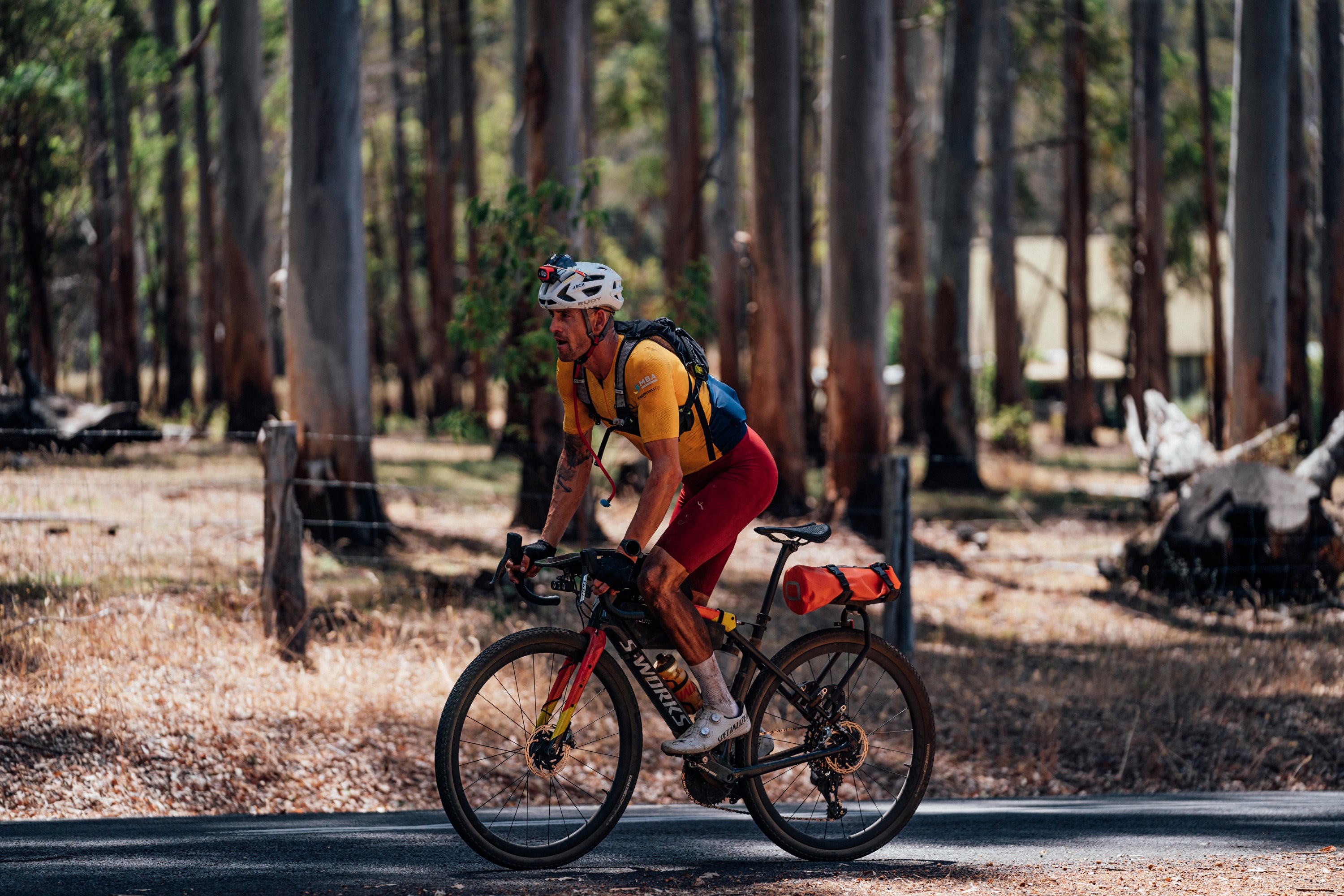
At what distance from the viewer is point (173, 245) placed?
29328 mm

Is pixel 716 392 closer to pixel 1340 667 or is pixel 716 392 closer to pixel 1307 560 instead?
pixel 1340 667

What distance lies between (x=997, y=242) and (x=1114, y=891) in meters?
24.9

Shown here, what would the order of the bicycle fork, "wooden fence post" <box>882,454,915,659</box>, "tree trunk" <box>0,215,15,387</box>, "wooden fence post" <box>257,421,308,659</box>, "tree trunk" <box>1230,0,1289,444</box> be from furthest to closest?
"tree trunk" <box>0,215,15,387</box> → "tree trunk" <box>1230,0,1289,444</box> → "wooden fence post" <box>882,454,915,659</box> → "wooden fence post" <box>257,421,308,659</box> → the bicycle fork

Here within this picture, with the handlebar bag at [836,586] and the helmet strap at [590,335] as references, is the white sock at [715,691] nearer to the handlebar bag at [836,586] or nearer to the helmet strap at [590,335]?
the handlebar bag at [836,586]

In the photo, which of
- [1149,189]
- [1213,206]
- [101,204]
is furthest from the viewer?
[101,204]

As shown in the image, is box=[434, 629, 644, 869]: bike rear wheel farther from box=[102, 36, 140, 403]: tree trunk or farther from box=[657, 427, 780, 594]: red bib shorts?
box=[102, 36, 140, 403]: tree trunk

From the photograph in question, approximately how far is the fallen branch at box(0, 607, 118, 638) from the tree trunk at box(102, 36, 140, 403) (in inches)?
787

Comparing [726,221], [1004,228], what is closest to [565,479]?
[726,221]

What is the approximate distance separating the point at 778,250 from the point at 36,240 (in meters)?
11.8

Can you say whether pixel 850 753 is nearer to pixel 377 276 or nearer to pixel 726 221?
pixel 726 221

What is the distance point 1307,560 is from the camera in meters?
12.2

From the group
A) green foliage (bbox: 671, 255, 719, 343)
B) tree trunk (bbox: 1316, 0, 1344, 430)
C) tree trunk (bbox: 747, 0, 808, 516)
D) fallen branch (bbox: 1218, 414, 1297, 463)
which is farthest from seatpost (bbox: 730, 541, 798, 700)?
tree trunk (bbox: 1316, 0, 1344, 430)

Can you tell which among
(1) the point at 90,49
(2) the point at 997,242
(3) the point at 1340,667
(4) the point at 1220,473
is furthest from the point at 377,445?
(3) the point at 1340,667

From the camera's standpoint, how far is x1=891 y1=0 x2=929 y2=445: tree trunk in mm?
26375
